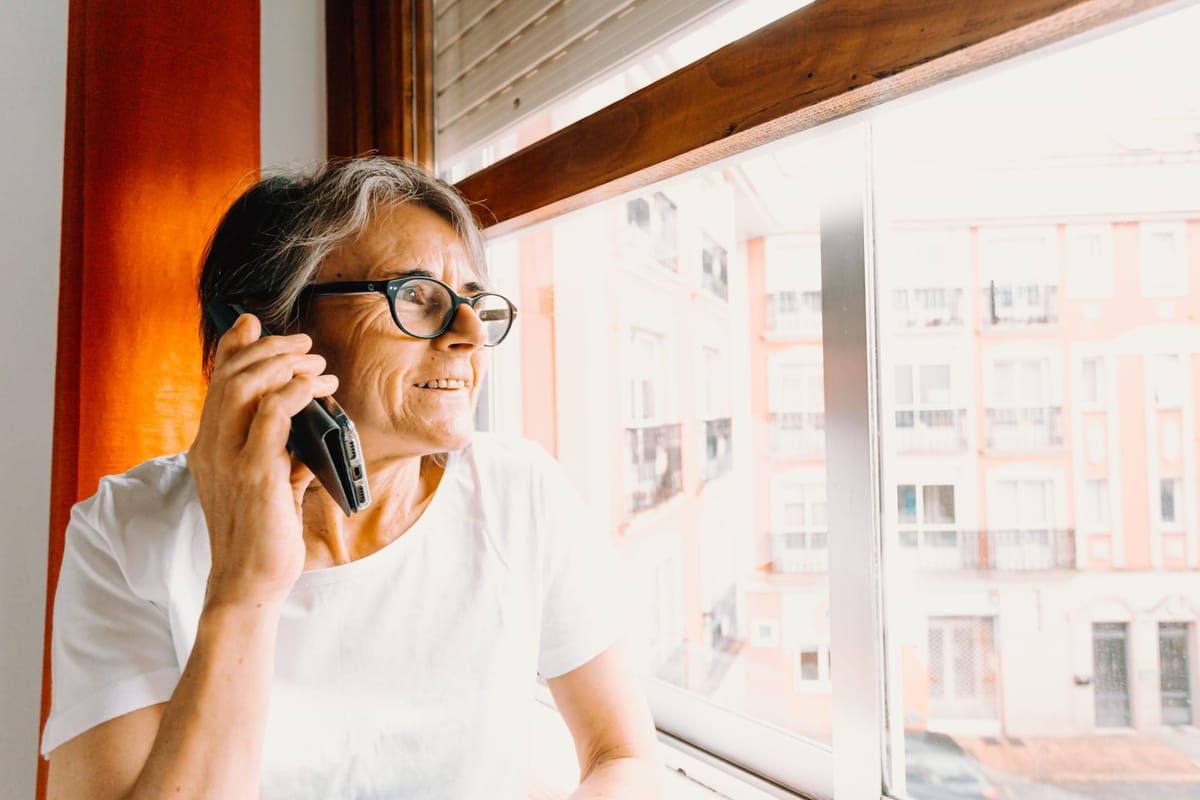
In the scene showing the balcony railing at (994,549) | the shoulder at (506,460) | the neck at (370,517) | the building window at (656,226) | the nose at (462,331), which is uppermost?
the building window at (656,226)

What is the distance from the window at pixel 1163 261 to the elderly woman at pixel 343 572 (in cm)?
79

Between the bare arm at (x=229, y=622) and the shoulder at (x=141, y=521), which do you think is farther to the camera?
the shoulder at (x=141, y=521)

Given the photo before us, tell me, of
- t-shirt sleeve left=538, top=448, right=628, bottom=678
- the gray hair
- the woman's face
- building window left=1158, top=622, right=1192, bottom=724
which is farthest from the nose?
building window left=1158, top=622, right=1192, bottom=724

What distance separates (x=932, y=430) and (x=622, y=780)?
633 millimetres

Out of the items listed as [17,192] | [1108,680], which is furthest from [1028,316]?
[17,192]

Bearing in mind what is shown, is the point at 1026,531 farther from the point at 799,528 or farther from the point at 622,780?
the point at 622,780

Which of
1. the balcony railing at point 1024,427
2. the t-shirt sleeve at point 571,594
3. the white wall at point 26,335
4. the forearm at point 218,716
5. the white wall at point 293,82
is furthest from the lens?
the white wall at point 293,82

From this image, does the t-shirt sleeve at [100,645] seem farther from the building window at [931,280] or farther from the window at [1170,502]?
the window at [1170,502]

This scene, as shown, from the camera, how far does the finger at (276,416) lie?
810 millimetres

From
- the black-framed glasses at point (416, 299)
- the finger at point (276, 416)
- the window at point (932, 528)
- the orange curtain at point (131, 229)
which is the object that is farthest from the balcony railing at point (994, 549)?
the orange curtain at point (131, 229)

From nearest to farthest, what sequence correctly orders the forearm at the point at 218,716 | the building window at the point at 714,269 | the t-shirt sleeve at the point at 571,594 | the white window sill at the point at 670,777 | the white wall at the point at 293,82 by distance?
the forearm at the point at 218,716, the t-shirt sleeve at the point at 571,594, the white window sill at the point at 670,777, the building window at the point at 714,269, the white wall at the point at 293,82

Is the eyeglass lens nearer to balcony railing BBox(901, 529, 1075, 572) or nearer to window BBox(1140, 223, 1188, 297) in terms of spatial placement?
balcony railing BBox(901, 529, 1075, 572)

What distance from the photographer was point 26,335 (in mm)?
1617

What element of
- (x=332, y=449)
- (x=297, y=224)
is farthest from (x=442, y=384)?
(x=297, y=224)
